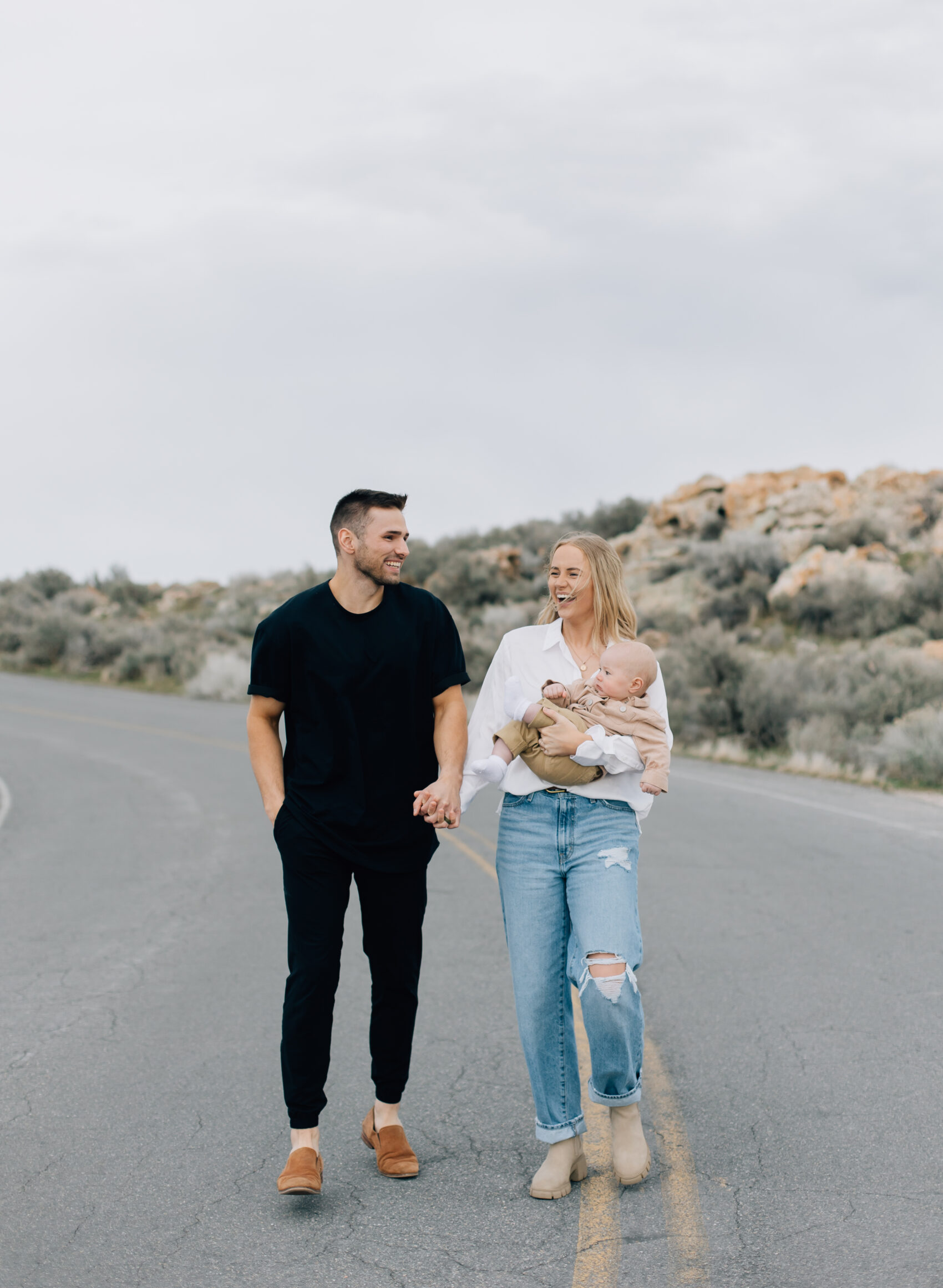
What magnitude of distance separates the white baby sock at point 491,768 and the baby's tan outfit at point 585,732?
7cm

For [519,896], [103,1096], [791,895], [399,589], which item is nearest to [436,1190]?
[519,896]

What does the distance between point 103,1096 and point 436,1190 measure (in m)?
1.76

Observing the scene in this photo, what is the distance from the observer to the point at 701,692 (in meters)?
21.5

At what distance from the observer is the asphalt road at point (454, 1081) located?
12.0ft

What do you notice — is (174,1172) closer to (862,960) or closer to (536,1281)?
(536,1281)

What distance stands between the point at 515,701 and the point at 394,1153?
1652 millimetres

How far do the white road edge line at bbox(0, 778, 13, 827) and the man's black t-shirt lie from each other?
32.7 ft

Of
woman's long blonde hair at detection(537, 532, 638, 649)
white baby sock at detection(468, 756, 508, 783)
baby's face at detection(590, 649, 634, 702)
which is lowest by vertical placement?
white baby sock at detection(468, 756, 508, 783)

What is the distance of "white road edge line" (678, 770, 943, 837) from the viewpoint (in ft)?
39.0

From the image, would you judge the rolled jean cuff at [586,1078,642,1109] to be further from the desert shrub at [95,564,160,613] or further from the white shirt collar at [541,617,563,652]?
the desert shrub at [95,564,160,613]

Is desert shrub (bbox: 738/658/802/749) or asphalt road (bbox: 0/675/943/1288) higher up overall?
desert shrub (bbox: 738/658/802/749)

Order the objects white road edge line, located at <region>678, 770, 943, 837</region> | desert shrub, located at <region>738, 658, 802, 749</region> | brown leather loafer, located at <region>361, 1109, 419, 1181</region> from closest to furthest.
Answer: brown leather loafer, located at <region>361, 1109, 419, 1181</region>, white road edge line, located at <region>678, 770, 943, 837</region>, desert shrub, located at <region>738, 658, 802, 749</region>

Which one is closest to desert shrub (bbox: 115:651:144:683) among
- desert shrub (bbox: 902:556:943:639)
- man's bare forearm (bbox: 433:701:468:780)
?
desert shrub (bbox: 902:556:943:639)

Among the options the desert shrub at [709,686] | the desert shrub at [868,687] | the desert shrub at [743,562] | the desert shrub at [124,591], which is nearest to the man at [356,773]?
the desert shrub at [868,687]
